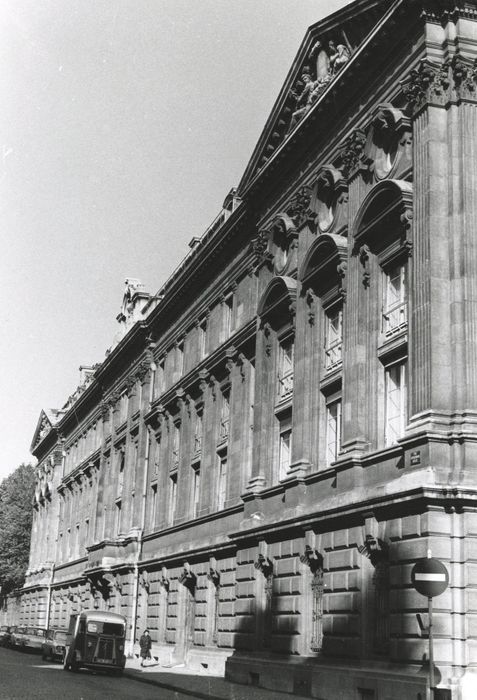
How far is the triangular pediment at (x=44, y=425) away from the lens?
303 ft

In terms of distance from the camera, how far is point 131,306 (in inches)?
2446

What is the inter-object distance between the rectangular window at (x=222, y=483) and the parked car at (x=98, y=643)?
610cm

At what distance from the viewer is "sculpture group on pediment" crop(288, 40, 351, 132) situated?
3075 cm

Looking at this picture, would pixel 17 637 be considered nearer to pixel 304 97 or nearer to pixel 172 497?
pixel 172 497

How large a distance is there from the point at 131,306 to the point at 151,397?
413 inches

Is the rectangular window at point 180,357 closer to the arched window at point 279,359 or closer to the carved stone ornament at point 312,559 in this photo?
the arched window at point 279,359

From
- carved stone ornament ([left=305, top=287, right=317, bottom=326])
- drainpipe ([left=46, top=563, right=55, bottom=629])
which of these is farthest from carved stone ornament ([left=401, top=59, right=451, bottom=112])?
drainpipe ([left=46, top=563, right=55, bottom=629])

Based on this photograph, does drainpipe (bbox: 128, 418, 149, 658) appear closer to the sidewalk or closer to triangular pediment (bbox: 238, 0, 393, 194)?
the sidewalk

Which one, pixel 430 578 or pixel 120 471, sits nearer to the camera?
pixel 430 578

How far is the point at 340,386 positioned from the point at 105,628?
15.7 metres

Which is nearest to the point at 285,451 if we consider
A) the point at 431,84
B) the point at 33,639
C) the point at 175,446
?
the point at 431,84

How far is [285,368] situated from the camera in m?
33.9

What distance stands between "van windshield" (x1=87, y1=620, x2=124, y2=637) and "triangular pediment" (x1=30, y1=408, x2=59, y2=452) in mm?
50156

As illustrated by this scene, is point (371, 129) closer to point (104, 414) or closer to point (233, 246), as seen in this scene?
point (233, 246)
